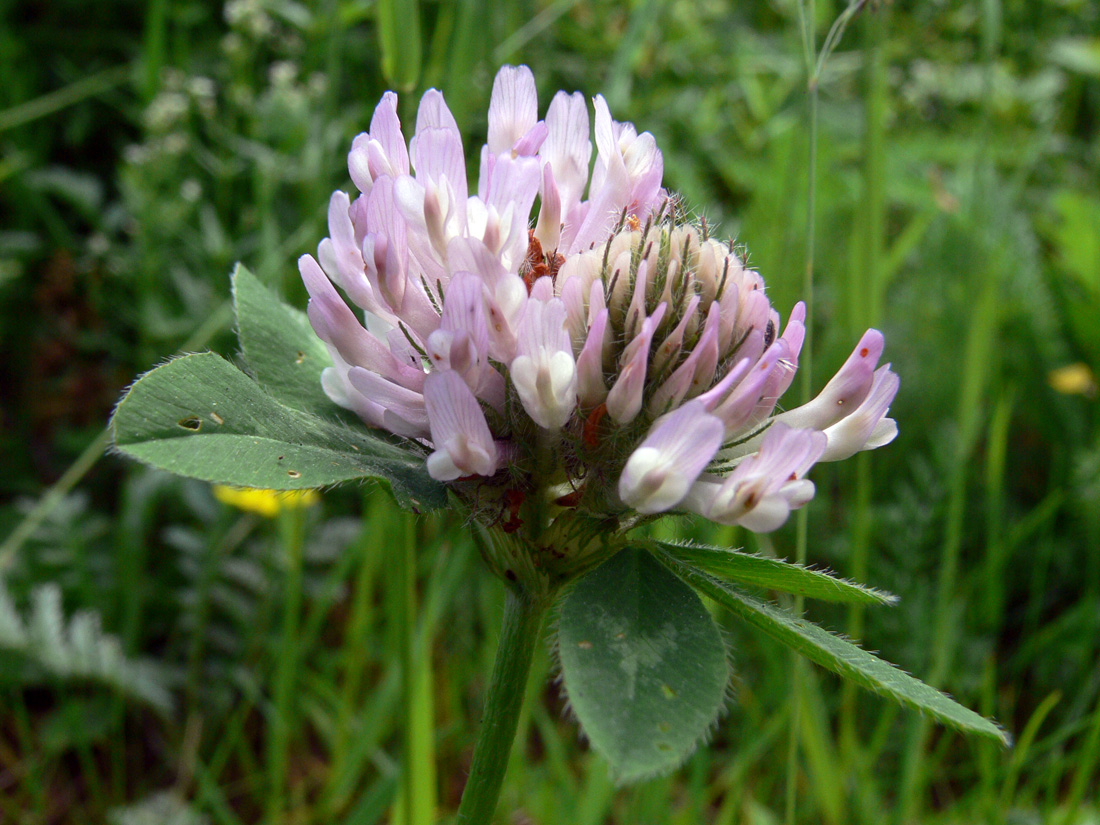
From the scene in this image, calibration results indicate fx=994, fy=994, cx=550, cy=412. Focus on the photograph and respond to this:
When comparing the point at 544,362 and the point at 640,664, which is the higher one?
the point at 544,362

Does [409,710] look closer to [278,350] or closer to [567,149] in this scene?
[278,350]

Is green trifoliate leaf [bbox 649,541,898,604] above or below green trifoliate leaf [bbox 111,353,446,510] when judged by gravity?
below

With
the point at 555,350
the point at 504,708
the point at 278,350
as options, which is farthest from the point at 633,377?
the point at 278,350

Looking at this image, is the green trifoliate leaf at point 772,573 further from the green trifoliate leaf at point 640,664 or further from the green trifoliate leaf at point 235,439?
the green trifoliate leaf at point 235,439

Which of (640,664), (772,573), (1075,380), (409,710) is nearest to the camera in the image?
(640,664)

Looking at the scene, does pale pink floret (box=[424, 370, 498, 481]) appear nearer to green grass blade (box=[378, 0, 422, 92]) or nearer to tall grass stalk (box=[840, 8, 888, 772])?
green grass blade (box=[378, 0, 422, 92])

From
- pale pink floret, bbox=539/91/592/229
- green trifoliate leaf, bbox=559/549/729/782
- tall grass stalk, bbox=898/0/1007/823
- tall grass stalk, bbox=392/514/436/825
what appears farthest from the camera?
tall grass stalk, bbox=898/0/1007/823

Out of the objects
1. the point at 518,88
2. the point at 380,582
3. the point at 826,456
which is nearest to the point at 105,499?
the point at 380,582

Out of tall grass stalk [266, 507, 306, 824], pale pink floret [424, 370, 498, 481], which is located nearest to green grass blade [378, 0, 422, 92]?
pale pink floret [424, 370, 498, 481]
